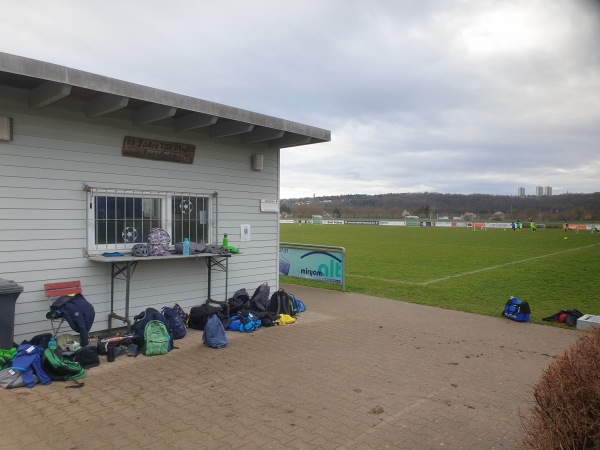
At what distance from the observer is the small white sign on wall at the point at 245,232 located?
923 cm

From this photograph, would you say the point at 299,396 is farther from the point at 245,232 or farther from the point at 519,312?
the point at 519,312

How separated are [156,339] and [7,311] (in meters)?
1.84

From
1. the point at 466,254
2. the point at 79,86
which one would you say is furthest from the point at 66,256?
the point at 466,254

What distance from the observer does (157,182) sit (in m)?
7.75

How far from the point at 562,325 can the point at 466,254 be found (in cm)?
1664

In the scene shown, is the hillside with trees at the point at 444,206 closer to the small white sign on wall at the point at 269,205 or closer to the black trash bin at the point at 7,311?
the small white sign on wall at the point at 269,205

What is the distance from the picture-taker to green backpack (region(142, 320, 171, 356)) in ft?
20.4

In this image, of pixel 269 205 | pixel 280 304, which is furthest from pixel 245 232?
pixel 280 304

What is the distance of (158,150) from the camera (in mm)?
7715

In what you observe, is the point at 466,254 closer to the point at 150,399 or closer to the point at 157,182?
the point at 157,182

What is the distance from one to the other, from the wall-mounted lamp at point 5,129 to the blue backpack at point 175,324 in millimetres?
3345

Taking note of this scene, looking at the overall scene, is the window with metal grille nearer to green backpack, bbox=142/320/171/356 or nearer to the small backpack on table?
the small backpack on table

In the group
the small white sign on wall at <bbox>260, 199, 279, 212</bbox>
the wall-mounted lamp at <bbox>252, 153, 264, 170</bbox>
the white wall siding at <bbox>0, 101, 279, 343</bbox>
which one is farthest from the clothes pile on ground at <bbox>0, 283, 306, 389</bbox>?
the wall-mounted lamp at <bbox>252, 153, 264, 170</bbox>

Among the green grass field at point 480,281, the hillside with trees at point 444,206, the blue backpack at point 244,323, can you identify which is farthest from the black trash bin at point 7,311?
the hillside with trees at point 444,206
